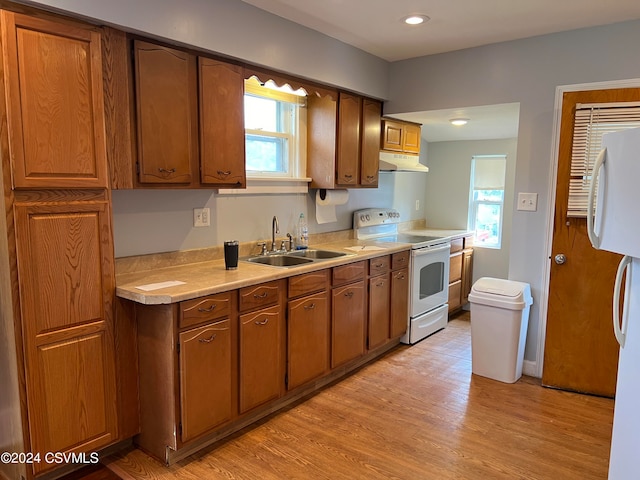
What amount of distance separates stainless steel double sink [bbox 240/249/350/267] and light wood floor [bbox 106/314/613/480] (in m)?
0.90

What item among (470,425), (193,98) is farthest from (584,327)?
(193,98)

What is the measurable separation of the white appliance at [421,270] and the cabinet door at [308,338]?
46.6 inches

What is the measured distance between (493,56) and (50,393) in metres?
3.51

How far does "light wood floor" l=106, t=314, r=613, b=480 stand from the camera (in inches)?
87.0

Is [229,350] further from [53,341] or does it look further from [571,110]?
[571,110]

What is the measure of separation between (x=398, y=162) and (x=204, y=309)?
102 inches

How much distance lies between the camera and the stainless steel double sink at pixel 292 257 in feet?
10.1

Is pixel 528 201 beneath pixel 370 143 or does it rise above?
beneath

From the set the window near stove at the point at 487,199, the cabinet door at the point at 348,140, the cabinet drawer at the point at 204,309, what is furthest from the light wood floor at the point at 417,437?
the window near stove at the point at 487,199

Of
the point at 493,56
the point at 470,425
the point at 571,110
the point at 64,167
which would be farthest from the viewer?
the point at 493,56

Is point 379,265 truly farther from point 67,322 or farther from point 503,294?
point 67,322

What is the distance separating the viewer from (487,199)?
5.05 meters

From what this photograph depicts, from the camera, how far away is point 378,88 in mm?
3791

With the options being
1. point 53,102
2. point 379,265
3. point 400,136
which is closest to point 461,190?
point 400,136
